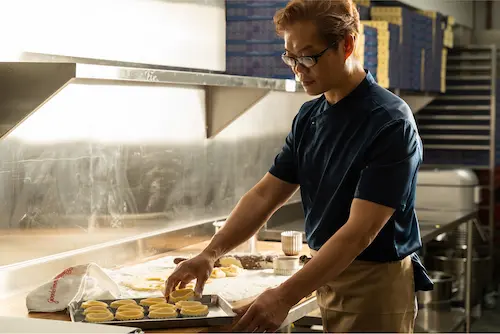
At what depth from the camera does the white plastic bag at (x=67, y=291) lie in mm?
2309

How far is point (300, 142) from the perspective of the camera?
8.00 feet

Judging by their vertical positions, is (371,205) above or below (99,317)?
above

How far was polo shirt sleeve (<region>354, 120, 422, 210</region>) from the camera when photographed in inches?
84.4

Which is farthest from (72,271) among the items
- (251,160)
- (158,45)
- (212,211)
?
(251,160)

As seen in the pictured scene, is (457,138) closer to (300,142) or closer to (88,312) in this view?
(300,142)

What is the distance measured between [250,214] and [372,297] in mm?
411

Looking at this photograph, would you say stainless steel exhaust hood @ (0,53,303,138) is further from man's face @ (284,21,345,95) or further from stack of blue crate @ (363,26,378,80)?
stack of blue crate @ (363,26,378,80)

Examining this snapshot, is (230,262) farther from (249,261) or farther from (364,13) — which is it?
(364,13)

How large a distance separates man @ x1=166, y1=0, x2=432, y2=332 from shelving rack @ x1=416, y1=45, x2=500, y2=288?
4350mm

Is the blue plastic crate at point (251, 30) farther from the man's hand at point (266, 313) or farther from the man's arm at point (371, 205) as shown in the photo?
the man's hand at point (266, 313)

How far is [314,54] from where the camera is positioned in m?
2.20

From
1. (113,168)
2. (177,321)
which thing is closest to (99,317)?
(177,321)

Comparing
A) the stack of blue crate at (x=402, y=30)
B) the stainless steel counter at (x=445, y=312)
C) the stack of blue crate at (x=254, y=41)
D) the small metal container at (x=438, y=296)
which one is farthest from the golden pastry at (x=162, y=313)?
the small metal container at (x=438, y=296)

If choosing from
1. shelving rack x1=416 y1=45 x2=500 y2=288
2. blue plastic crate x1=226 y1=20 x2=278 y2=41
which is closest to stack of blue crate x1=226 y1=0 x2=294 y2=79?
blue plastic crate x1=226 y1=20 x2=278 y2=41
